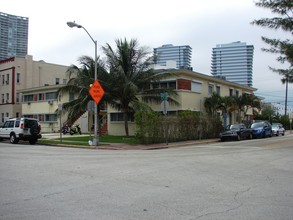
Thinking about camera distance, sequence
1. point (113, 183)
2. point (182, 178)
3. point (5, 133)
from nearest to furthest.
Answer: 1. point (113, 183)
2. point (182, 178)
3. point (5, 133)

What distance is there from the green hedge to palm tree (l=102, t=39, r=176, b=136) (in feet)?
9.50

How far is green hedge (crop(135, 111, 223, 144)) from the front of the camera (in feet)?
77.5

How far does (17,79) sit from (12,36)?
18965 mm

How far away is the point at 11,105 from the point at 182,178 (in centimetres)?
4575

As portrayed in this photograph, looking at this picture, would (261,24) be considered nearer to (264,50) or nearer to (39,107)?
(264,50)

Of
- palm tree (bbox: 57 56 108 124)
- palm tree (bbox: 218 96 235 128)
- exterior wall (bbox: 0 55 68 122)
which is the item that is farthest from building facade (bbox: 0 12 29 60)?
palm tree (bbox: 218 96 235 128)

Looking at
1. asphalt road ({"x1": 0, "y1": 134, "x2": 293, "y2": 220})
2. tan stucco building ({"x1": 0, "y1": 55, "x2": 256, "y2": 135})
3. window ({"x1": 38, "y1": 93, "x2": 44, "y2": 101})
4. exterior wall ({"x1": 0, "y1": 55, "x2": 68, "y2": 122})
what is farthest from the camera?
exterior wall ({"x1": 0, "y1": 55, "x2": 68, "y2": 122})


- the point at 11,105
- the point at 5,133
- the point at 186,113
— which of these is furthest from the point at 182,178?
the point at 11,105

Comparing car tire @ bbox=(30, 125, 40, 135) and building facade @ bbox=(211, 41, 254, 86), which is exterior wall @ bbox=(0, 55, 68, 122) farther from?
building facade @ bbox=(211, 41, 254, 86)

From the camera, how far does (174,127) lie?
26.4 m

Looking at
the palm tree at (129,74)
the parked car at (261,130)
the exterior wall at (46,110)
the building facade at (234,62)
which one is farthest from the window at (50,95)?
the parked car at (261,130)

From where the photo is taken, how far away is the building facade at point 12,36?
6388 centimetres

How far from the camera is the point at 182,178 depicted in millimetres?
9398

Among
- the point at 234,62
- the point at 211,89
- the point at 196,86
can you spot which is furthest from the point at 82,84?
the point at 234,62
